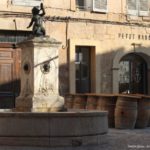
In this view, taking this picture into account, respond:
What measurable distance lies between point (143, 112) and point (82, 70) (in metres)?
5.31

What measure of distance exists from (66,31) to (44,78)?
772cm

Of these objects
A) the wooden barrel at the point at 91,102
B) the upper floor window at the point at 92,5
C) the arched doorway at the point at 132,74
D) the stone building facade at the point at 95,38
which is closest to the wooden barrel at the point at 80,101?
the wooden barrel at the point at 91,102

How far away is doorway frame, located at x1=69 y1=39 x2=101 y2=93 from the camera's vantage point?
1870 centimetres

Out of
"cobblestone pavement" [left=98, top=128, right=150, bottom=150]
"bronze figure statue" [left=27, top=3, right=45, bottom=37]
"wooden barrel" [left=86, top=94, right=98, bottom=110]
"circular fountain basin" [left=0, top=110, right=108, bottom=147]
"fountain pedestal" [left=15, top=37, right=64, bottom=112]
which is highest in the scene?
"bronze figure statue" [left=27, top=3, right=45, bottom=37]

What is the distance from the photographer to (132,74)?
68.9 ft

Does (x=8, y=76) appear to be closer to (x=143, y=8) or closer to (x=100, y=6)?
(x=100, y=6)

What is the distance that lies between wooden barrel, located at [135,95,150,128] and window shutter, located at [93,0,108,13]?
5.91 m

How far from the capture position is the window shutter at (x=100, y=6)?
770 inches

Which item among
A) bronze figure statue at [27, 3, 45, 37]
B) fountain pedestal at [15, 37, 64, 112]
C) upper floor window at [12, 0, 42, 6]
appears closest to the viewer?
fountain pedestal at [15, 37, 64, 112]

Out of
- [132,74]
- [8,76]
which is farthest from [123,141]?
[132,74]

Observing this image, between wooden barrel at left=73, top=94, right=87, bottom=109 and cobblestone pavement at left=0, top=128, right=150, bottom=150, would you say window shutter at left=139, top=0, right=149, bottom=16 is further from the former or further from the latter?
cobblestone pavement at left=0, top=128, right=150, bottom=150

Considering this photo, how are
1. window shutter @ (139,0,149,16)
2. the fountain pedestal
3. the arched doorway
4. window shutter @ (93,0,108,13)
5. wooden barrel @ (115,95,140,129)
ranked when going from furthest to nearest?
window shutter @ (139,0,149,16) → the arched doorway → window shutter @ (93,0,108,13) → wooden barrel @ (115,95,140,129) → the fountain pedestal

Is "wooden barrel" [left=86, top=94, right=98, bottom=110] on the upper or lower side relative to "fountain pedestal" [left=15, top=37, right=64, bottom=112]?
lower

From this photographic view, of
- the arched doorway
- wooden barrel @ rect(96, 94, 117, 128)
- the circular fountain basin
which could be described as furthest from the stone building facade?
the circular fountain basin
